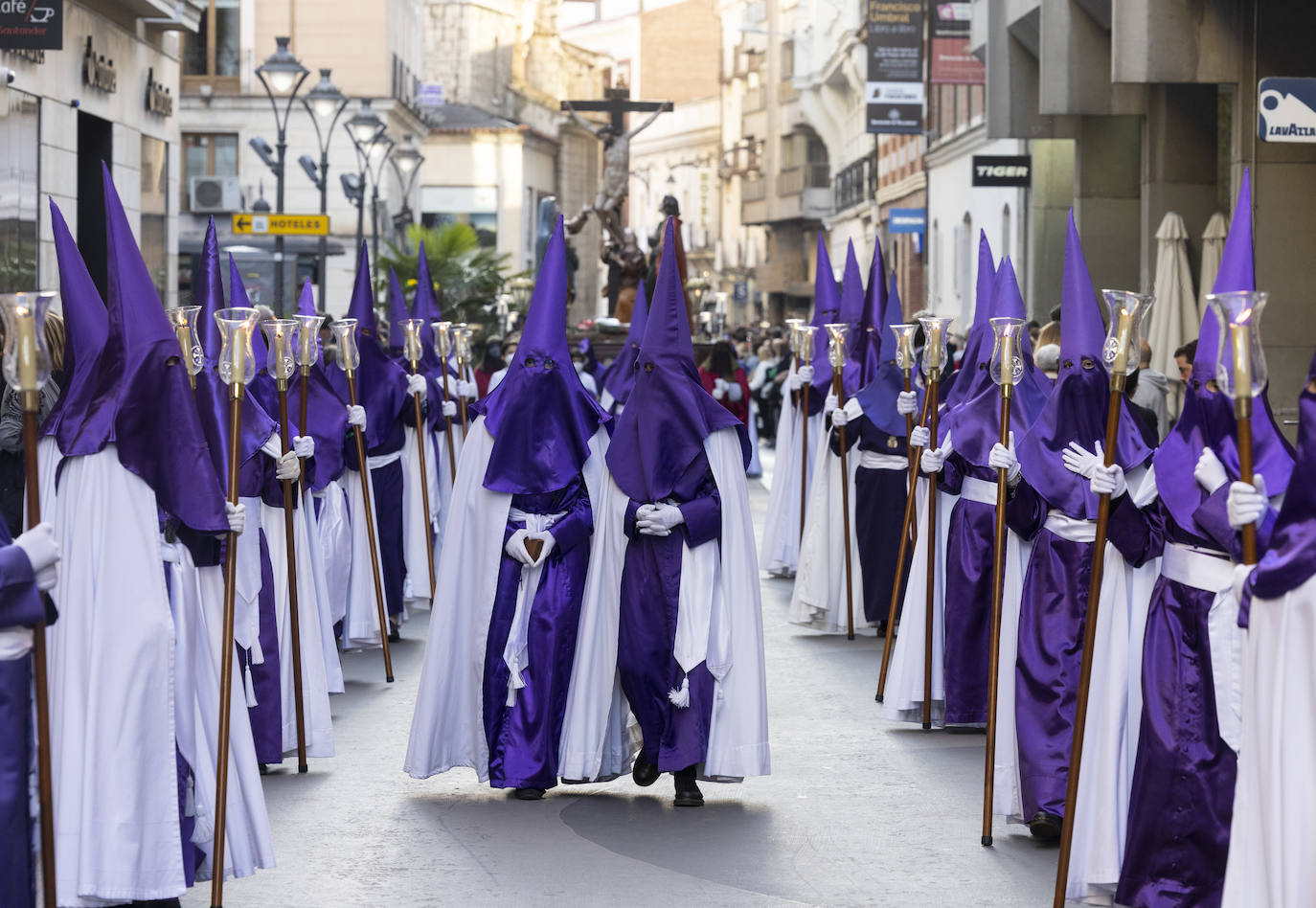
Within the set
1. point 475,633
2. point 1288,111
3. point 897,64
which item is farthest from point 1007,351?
point 897,64

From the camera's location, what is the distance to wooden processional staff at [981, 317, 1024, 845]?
26.5ft

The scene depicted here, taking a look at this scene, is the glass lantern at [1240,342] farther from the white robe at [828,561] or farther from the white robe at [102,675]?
the white robe at [828,561]

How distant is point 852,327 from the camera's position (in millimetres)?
15875

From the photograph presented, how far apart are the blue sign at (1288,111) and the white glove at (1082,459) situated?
4.68 metres

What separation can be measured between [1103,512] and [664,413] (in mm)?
2292

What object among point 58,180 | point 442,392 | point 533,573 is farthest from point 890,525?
point 58,180

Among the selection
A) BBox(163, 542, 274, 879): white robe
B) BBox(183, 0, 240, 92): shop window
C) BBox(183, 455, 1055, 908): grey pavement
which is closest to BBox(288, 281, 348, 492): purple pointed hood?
BBox(183, 455, 1055, 908): grey pavement

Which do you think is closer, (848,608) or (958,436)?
(958,436)

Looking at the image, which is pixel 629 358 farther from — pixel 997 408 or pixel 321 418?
pixel 997 408

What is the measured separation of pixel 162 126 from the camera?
28.6 m

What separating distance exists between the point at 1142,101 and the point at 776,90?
55495mm

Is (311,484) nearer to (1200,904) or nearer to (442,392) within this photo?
(442,392)

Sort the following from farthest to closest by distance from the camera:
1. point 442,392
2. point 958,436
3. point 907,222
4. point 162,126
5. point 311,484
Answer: point 907,222 < point 162,126 < point 442,392 < point 311,484 < point 958,436

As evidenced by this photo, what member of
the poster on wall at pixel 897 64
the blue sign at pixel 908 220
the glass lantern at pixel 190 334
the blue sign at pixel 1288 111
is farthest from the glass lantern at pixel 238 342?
the blue sign at pixel 908 220
